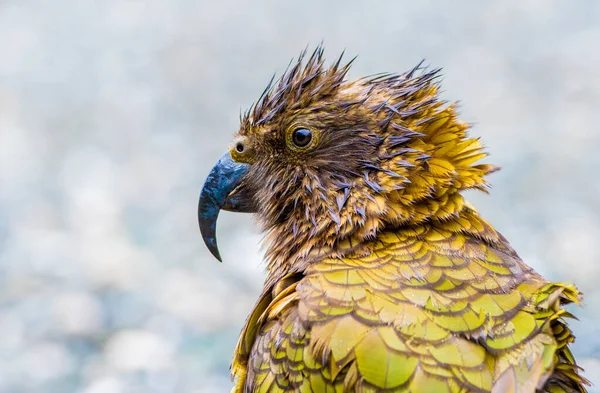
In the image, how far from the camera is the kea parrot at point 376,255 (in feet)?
6.31

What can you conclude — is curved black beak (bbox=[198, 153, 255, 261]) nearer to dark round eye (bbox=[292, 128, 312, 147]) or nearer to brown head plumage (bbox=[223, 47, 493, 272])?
brown head plumage (bbox=[223, 47, 493, 272])

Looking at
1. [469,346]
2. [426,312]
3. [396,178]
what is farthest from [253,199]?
[469,346]

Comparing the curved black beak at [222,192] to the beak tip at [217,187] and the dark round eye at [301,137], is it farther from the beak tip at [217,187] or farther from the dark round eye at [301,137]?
the dark round eye at [301,137]

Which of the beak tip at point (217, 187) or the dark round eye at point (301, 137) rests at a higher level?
the beak tip at point (217, 187)

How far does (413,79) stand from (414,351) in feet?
4.85

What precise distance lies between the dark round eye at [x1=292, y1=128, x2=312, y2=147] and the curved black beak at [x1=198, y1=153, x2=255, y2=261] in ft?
1.15

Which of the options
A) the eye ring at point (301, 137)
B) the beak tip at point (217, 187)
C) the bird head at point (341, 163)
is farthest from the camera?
the beak tip at point (217, 187)

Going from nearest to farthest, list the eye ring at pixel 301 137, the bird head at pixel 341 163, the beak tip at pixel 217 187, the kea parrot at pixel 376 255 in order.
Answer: the kea parrot at pixel 376 255
the bird head at pixel 341 163
the eye ring at pixel 301 137
the beak tip at pixel 217 187

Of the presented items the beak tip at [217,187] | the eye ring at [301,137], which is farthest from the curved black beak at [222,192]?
the eye ring at [301,137]

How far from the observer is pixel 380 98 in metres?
2.66

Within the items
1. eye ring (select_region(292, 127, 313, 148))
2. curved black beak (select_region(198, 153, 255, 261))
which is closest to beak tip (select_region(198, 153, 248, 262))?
curved black beak (select_region(198, 153, 255, 261))

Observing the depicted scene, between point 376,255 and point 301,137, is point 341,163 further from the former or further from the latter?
point 376,255

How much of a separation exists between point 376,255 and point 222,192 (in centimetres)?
98

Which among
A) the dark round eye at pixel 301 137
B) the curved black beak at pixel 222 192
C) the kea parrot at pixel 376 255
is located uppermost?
the curved black beak at pixel 222 192
